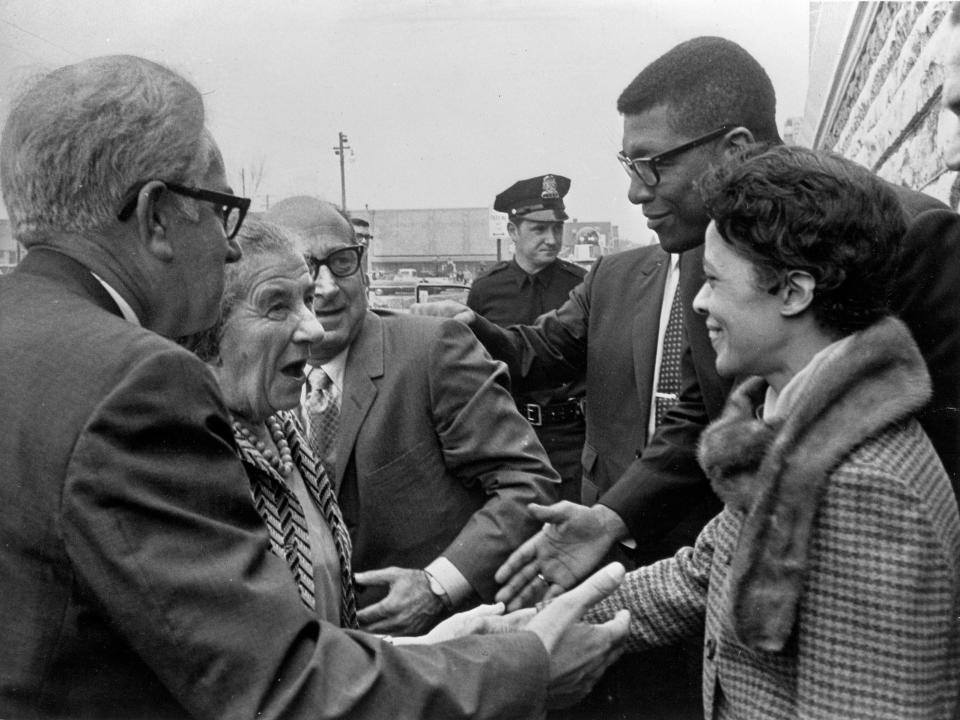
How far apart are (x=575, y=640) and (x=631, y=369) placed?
1.51 meters

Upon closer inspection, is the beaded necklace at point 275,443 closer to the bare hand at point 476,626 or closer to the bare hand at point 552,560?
the bare hand at point 476,626

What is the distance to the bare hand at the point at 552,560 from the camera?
232 centimetres

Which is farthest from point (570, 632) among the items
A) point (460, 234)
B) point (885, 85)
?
point (460, 234)

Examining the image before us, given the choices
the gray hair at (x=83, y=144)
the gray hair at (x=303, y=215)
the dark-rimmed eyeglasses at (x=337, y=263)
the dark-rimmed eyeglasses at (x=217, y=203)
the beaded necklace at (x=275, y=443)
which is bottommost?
the beaded necklace at (x=275, y=443)

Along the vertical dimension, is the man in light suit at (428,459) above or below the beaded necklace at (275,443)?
below

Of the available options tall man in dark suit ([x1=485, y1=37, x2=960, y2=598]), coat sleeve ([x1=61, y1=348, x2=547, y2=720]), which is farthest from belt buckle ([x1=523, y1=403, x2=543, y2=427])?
coat sleeve ([x1=61, y1=348, x2=547, y2=720])

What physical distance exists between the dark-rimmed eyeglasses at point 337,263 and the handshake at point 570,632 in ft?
3.81

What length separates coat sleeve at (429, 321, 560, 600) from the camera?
2398mm

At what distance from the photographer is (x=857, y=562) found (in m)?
1.36

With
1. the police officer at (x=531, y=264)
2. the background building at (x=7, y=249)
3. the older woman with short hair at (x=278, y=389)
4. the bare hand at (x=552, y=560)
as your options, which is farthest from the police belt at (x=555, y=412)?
the background building at (x=7, y=249)

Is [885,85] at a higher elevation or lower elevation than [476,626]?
higher

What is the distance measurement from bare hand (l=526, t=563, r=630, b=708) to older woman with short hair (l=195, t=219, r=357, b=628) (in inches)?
19.2

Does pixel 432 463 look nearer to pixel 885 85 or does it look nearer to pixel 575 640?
pixel 575 640

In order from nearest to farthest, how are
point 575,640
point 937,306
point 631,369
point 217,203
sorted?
point 217,203 < point 575,640 < point 937,306 < point 631,369
